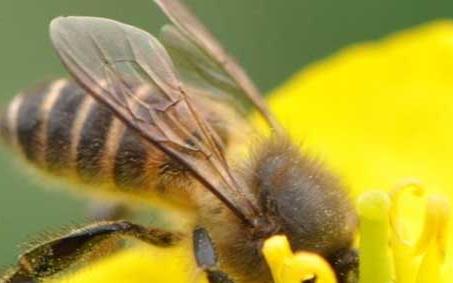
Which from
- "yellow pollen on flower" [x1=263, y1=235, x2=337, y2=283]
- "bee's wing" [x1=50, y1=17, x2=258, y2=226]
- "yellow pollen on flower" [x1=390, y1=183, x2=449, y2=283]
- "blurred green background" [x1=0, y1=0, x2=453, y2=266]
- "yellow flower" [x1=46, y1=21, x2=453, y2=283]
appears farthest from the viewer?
"blurred green background" [x1=0, y1=0, x2=453, y2=266]

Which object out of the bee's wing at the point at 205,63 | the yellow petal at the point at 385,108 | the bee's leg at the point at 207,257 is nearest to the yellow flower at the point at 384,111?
the yellow petal at the point at 385,108

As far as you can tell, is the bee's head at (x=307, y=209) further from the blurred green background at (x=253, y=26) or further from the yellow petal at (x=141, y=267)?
the blurred green background at (x=253, y=26)

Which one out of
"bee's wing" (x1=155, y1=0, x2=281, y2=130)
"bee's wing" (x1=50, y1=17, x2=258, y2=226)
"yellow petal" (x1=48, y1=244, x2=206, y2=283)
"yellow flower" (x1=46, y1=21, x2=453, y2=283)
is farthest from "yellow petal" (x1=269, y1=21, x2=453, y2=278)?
"bee's wing" (x1=50, y1=17, x2=258, y2=226)

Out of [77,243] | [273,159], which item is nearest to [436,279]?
[273,159]

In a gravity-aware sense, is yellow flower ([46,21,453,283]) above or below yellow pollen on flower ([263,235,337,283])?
below

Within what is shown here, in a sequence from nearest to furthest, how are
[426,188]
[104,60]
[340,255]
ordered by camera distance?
[104,60]
[340,255]
[426,188]

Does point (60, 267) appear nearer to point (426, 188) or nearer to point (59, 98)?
point (59, 98)

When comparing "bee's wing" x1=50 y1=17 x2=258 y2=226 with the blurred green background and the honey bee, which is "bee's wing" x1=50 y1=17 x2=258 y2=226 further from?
the blurred green background
